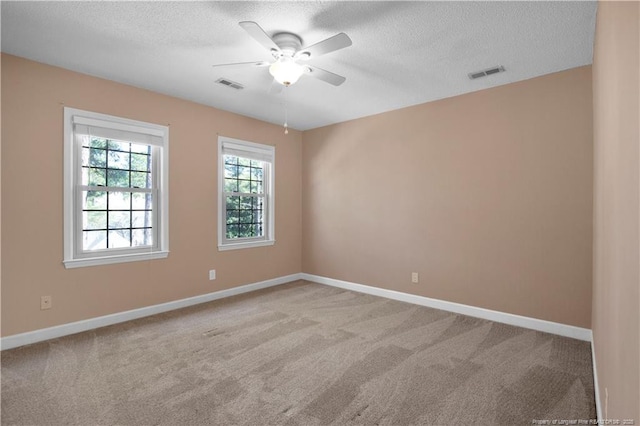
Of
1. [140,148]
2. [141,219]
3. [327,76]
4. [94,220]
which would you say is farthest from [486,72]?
[94,220]

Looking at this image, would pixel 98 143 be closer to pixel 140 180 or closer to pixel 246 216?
pixel 140 180

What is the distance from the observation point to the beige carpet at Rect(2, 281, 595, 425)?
200 cm

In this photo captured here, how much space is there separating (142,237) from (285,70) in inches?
101

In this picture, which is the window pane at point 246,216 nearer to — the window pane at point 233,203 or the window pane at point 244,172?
the window pane at point 233,203

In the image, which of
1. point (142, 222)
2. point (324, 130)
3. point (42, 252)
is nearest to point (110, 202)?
point (142, 222)

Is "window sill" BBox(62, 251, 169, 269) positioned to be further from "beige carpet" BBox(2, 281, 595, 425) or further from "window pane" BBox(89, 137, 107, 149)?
"window pane" BBox(89, 137, 107, 149)

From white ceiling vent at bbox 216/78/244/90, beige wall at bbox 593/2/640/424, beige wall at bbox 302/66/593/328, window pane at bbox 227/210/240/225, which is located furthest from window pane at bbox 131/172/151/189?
beige wall at bbox 593/2/640/424

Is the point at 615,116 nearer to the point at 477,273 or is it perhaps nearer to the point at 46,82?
the point at 477,273

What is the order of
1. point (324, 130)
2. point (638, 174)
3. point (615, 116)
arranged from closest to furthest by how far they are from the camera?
1. point (638, 174)
2. point (615, 116)
3. point (324, 130)

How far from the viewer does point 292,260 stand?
5.48m

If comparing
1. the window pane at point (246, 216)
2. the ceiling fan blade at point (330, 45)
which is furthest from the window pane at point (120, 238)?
the ceiling fan blade at point (330, 45)

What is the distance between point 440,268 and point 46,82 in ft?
14.8

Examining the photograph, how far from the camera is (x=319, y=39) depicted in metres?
2.59

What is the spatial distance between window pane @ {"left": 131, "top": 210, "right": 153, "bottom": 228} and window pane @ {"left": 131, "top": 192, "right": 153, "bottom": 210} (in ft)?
0.19
